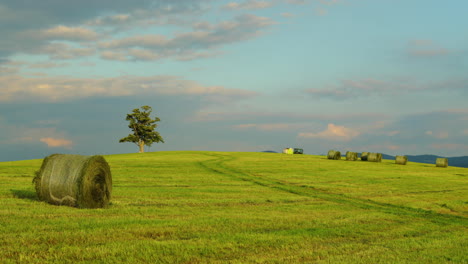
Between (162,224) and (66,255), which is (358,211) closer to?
(162,224)

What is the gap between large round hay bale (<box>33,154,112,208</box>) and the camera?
16.8 m

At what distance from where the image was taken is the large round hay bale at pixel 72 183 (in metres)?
16.8

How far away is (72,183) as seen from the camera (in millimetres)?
16938

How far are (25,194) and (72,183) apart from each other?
426 centimetres

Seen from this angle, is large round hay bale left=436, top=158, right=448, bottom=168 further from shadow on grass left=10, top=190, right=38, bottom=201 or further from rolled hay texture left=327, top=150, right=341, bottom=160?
shadow on grass left=10, top=190, right=38, bottom=201

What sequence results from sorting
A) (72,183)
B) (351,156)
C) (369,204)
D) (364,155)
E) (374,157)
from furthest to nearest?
(364,155) < (351,156) < (374,157) < (369,204) < (72,183)

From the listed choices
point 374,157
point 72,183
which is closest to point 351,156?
point 374,157

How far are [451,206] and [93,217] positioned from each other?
52.5 ft

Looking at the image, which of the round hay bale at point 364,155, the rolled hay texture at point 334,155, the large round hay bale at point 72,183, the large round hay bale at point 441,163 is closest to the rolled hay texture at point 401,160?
the large round hay bale at point 441,163

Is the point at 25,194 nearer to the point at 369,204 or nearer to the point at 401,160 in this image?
the point at 369,204

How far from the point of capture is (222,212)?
16.1 meters

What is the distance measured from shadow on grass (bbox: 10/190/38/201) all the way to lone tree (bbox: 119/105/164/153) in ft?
245

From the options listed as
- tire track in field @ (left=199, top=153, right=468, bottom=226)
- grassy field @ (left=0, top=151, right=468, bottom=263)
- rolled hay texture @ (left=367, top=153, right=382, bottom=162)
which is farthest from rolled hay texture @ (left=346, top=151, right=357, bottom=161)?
grassy field @ (left=0, top=151, right=468, bottom=263)

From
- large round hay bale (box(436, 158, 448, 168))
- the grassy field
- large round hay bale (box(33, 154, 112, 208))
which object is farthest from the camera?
large round hay bale (box(436, 158, 448, 168))
